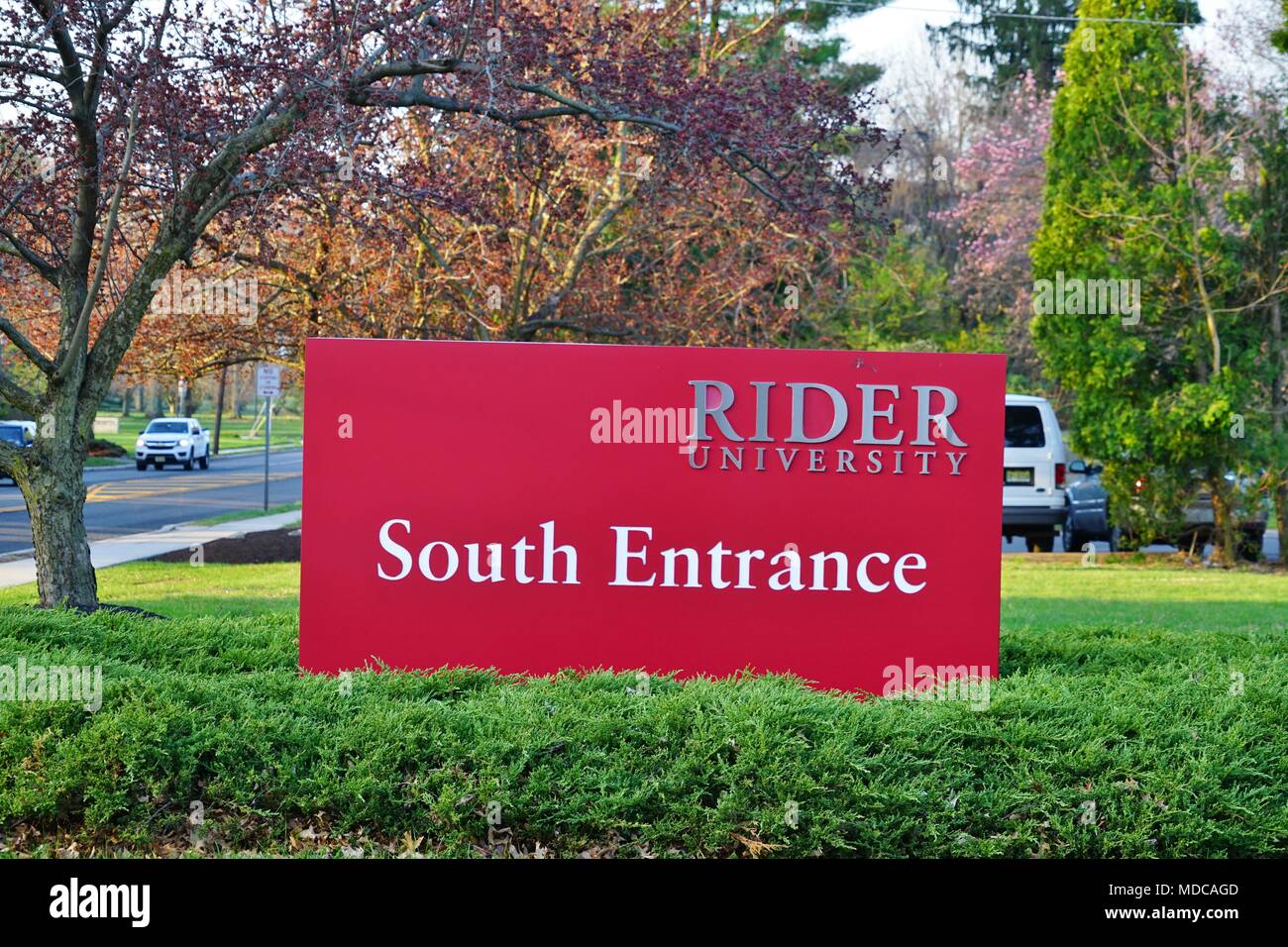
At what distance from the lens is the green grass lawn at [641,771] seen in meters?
4.51

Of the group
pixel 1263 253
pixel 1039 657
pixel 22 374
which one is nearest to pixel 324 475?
pixel 1039 657

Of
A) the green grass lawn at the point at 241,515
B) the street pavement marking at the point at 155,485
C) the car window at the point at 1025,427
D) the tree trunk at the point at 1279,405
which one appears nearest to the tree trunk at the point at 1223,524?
the tree trunk at the point at 1279,405

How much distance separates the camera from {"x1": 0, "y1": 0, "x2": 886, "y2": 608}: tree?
8453mm

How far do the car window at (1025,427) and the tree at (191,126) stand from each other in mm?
8858

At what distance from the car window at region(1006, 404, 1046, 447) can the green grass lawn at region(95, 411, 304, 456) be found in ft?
120

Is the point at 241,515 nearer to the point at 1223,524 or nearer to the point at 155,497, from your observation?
the point at 155,497

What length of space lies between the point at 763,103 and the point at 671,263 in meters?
5.52

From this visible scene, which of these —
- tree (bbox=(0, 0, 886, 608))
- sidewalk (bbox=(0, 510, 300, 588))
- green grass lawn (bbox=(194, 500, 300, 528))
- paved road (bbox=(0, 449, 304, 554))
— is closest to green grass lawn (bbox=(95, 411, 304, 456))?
paved road (bbox=(0, 449, 304, 554))

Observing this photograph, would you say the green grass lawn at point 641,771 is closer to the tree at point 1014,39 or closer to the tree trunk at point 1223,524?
the tree trunk at point 1223,524

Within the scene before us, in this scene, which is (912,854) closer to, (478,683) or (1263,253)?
(478,683)

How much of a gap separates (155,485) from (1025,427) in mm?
23010

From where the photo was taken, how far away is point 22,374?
30.2 m
